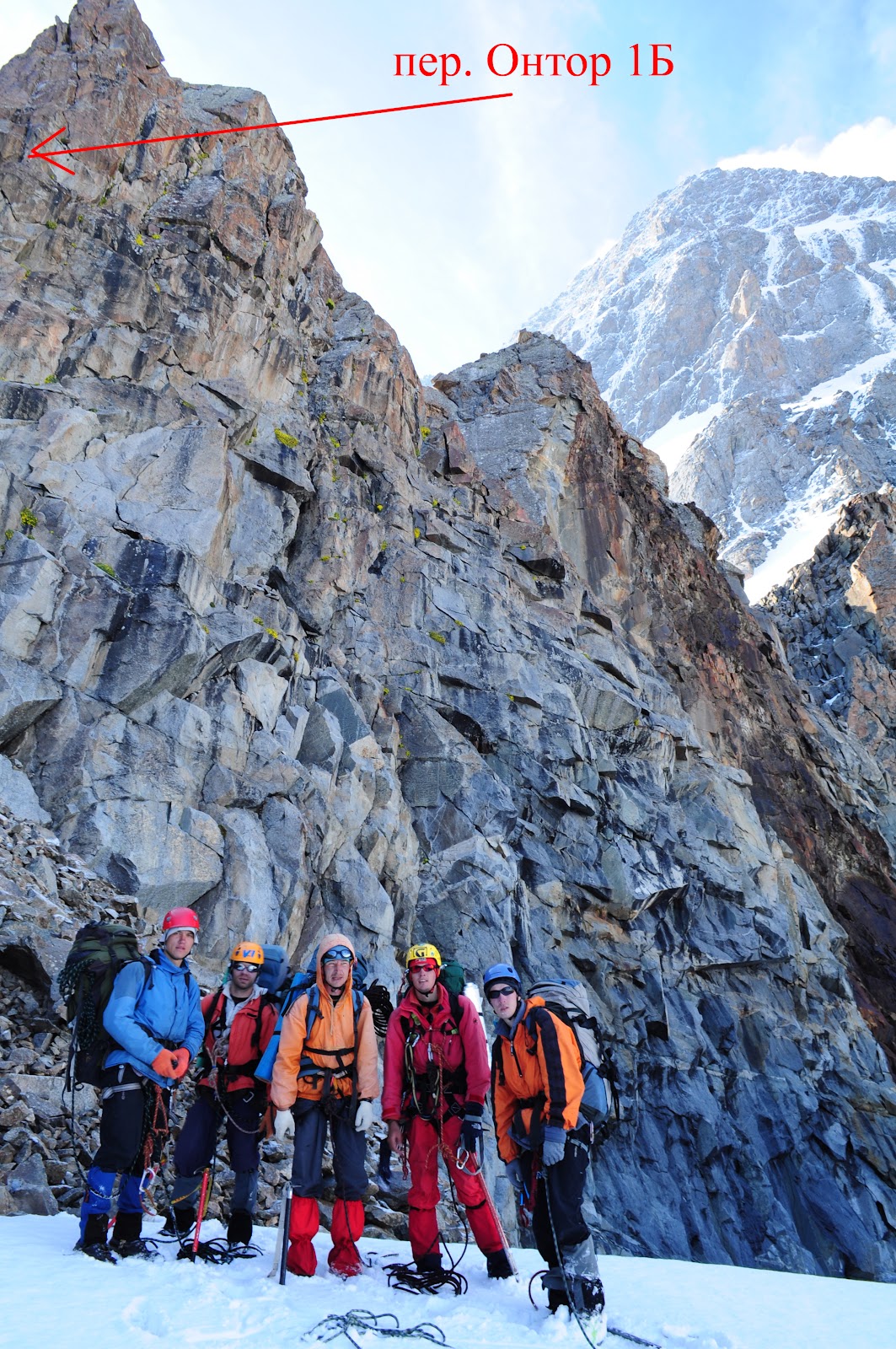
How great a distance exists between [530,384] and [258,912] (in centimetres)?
2452

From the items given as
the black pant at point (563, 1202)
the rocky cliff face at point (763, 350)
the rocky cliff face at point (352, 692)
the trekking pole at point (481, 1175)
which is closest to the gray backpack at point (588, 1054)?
the black pant at point (563, 1202)

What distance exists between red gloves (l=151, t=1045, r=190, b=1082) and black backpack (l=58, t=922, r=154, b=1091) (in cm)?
36

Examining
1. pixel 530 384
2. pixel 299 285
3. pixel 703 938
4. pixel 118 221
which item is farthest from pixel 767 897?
pixel 118 221

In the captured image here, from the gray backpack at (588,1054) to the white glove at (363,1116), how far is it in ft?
4.56

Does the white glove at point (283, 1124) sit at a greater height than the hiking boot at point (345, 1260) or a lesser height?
greater

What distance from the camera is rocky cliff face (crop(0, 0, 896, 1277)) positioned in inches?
553

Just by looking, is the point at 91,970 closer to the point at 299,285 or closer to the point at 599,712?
the point at 599,712

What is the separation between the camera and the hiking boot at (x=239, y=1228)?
6.02 m

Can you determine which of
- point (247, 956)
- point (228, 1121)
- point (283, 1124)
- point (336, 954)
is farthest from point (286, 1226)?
point (247, 956)

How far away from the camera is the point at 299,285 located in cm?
2481

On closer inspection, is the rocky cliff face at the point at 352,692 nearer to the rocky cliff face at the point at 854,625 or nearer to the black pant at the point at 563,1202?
the black pant at the point at 563,1202

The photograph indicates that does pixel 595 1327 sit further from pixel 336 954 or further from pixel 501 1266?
pixel 336 954

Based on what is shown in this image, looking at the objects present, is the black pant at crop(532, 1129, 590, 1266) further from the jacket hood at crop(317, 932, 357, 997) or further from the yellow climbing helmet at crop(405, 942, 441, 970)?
the jacket hood at crop(317, 932, 357, 997)

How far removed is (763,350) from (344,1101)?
145930 mm
